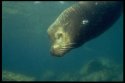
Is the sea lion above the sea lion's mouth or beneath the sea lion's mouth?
above

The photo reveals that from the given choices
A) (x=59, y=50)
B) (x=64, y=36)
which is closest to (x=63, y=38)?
(x=64, y=36)

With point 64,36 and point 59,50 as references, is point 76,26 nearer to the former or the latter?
point 64,36

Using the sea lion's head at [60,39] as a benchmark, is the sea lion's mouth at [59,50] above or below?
below

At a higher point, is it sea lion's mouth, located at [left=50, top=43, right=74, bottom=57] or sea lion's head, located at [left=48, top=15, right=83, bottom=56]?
sea lion's head, located at [left=48, top=15, right=83, bottom=56]

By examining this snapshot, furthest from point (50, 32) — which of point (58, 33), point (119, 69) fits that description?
point (119, 69)

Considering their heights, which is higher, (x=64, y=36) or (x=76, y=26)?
(x=76, y=26)

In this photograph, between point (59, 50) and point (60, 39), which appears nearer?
point (59, 50)

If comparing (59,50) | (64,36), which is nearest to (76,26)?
(64,36)

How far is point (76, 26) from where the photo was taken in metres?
4.21

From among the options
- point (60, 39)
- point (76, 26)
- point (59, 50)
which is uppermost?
point (76, 26)

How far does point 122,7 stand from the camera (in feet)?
17.8

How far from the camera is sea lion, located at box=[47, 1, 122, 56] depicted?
4.20 metres

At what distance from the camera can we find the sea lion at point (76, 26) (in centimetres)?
420

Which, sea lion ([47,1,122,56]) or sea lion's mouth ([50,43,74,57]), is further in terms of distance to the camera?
sea lion ([47,1,122,56])
